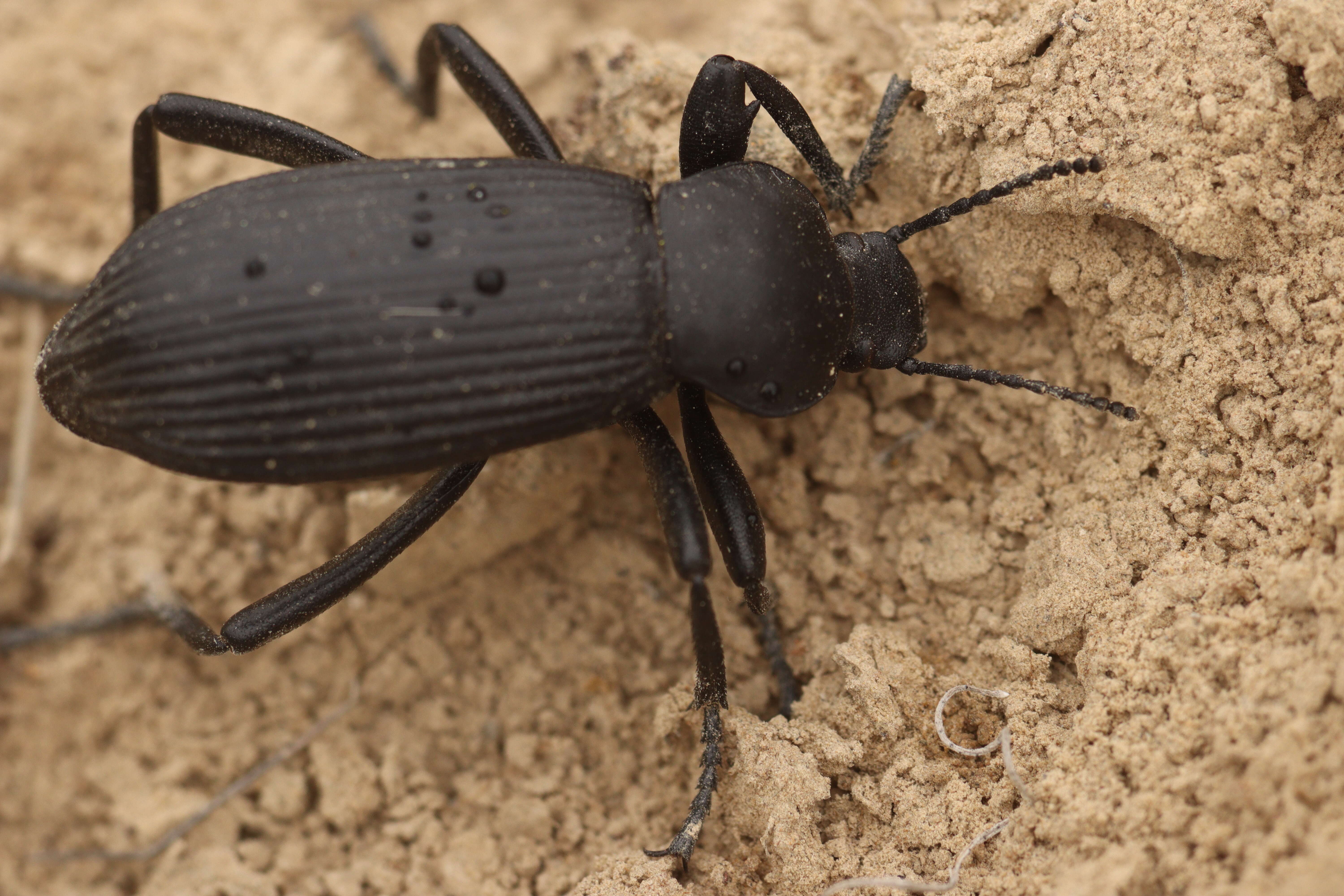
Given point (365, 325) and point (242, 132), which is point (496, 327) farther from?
point (242, 132)

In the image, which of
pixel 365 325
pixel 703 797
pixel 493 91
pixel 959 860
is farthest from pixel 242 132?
pixel 959 860

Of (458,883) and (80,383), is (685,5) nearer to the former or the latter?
(80,383)

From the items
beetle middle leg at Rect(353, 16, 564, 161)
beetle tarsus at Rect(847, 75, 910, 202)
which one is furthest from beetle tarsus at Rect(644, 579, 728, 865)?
beetle middle leg at Rect(353, 16, 564, 161)

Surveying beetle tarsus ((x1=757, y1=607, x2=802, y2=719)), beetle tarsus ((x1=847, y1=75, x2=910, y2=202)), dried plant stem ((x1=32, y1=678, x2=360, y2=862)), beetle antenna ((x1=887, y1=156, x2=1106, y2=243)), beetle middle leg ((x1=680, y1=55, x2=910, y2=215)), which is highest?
beetle tarsus ((x1=847, y1=75, x2=910, y2=202))

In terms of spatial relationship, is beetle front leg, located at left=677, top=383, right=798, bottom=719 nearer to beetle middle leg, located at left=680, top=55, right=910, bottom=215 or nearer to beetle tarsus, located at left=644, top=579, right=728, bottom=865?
beetle tarsus, located at left=644, top=579, right=728, bottom=865

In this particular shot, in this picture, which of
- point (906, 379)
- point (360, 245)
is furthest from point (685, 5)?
point (360, 245)

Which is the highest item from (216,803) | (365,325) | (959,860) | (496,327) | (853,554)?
(853,554)
